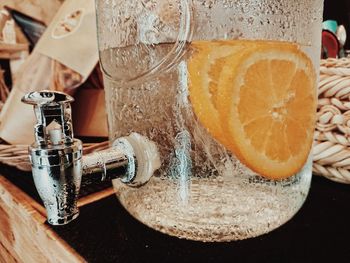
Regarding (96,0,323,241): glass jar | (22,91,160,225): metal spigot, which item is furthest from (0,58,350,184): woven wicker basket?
(22,91,160,225): metal spigot

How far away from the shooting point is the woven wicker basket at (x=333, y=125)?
45cm

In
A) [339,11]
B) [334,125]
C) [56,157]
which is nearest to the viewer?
[56,157]

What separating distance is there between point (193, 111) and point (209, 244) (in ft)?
0.44

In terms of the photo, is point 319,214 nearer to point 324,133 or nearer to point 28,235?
point 324,133

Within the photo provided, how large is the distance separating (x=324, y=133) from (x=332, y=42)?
1.35ft

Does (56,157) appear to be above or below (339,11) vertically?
below

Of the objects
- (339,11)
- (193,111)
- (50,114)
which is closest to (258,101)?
(193,111)

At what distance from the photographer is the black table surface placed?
1.00 feet

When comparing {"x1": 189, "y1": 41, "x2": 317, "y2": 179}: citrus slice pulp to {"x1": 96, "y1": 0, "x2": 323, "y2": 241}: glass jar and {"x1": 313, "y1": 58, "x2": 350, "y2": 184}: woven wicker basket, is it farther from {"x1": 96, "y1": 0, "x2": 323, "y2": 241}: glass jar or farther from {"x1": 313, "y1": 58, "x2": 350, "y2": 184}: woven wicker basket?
{"x1": 313, "y1": 58, "x2": 350, "y2": 184}: woven wicker basket

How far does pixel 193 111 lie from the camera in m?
0.33

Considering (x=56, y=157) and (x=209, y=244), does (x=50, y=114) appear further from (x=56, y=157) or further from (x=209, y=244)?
(x=209, y=244)

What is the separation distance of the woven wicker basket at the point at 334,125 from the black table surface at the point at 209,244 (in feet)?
0.24

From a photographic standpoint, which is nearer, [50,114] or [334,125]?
[50,114]

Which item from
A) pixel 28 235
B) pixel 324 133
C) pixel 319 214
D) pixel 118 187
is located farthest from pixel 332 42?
pixel 28 235
